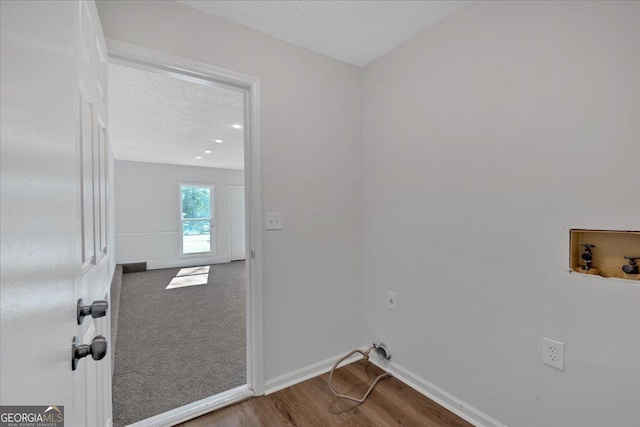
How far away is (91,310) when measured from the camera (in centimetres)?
74

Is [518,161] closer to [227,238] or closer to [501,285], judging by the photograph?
[501,285]

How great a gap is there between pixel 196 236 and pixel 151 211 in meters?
1.17

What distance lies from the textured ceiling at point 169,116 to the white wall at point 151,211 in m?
1.03

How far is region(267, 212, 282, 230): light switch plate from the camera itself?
1.96m

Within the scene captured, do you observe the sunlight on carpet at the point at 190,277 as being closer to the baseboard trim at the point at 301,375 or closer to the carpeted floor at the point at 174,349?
the carpeted floor at the point at 174,349

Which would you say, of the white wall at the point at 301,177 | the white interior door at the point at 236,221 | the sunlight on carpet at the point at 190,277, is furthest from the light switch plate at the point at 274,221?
the white interior door at the point at 236,221

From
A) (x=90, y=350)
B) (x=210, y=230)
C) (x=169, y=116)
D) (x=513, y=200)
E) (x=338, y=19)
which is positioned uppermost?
(x=338, y=19)

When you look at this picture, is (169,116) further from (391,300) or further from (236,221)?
(236,221)

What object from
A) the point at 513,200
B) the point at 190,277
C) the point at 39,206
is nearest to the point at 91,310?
the point at 39,206

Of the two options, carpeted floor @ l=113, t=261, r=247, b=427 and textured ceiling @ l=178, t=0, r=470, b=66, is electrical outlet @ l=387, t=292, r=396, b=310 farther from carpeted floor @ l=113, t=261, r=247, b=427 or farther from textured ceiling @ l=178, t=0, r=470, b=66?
textured ceiling @ l=178, t=0, r=470, b=66

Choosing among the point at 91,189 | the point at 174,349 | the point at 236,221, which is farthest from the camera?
the point at 236,221

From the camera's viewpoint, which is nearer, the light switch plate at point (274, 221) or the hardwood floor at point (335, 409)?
the hardwood floor at point (335, 409)

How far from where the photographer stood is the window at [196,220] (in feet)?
23.1

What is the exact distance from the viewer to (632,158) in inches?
44.4
